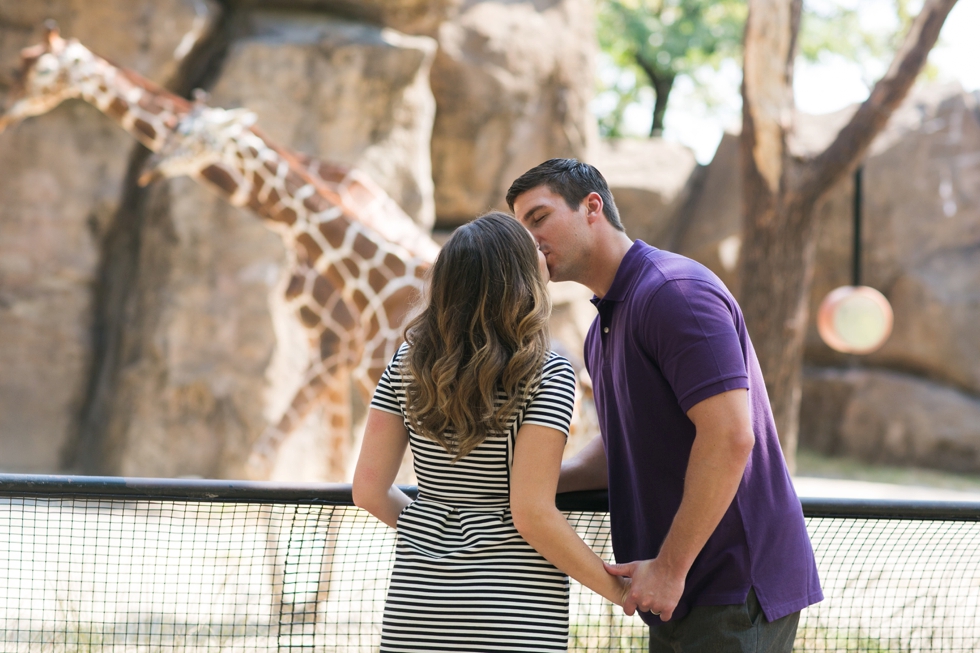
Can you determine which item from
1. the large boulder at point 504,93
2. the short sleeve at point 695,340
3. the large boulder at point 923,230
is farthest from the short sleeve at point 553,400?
the large boulder at point 923,230

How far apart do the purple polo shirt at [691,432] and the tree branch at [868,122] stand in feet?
13.2

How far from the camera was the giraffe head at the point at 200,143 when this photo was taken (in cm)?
483

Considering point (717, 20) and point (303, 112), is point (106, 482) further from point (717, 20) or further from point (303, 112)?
point (717, 20)

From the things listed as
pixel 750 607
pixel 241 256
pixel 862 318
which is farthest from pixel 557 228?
pixel 241 256

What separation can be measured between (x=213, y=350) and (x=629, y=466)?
5.88 metres

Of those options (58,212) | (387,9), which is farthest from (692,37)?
(58,212)

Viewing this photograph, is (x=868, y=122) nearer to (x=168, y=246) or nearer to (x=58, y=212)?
(x=168, y=246)

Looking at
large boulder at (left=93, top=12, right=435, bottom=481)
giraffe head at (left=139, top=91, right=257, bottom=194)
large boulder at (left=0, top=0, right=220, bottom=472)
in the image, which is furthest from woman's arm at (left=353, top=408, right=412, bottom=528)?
large boulder at (left=0, top=0, right=220, bottom=472)

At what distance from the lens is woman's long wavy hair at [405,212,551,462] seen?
5.07 feet

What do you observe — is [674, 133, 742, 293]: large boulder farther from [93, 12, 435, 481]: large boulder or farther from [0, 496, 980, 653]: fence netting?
[0, 496, 980, 653]: fence netting

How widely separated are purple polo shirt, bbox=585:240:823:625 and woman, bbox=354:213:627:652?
0.53ft

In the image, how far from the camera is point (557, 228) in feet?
6.01

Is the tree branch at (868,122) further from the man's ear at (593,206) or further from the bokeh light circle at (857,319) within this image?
the man's ear at (593,206)

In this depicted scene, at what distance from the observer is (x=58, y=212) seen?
23.8ft
